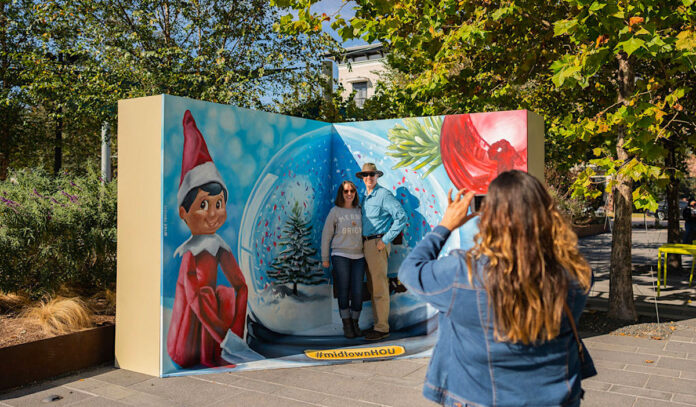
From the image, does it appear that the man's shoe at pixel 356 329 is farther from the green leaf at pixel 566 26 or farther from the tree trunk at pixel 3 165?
the tree trunk at pixel 3 165

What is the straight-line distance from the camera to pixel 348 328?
22.5ft

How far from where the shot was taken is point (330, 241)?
6.97 metres

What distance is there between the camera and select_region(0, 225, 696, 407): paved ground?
4.77m

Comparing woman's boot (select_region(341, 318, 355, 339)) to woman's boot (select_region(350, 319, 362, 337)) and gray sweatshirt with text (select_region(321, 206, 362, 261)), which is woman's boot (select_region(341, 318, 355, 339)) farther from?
gray sweatshirt with text (select_region(321, 206, 362, 261))

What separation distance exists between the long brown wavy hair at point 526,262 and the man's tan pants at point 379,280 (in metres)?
4.82

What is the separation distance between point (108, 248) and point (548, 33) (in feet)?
24.0

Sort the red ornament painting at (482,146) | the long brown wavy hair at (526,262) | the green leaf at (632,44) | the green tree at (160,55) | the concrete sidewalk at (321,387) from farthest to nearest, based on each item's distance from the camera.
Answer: the green tree at (160,55)
the red ornament painting at (482,146)
the green leaf at (632,44)
the concrete sidewalk at (321,387)
the long brown wavy hair at (526,262)

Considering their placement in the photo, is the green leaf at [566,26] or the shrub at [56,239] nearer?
the green leaf at [566,26]

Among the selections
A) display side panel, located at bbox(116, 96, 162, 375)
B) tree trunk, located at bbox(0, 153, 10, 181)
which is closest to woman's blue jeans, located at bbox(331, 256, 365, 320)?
display side panel, located at bbox(116, 96, 162, 375)

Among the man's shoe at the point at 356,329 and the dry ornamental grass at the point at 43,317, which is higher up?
the dry ornamental grass at the point at 43,317

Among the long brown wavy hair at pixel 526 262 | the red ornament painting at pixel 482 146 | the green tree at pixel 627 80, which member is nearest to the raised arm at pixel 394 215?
the red ornament painting at pixel 482 146

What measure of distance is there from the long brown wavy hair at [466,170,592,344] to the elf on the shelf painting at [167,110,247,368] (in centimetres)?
406

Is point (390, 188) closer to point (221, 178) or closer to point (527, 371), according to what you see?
point (221, 178)

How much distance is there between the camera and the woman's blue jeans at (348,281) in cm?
687
